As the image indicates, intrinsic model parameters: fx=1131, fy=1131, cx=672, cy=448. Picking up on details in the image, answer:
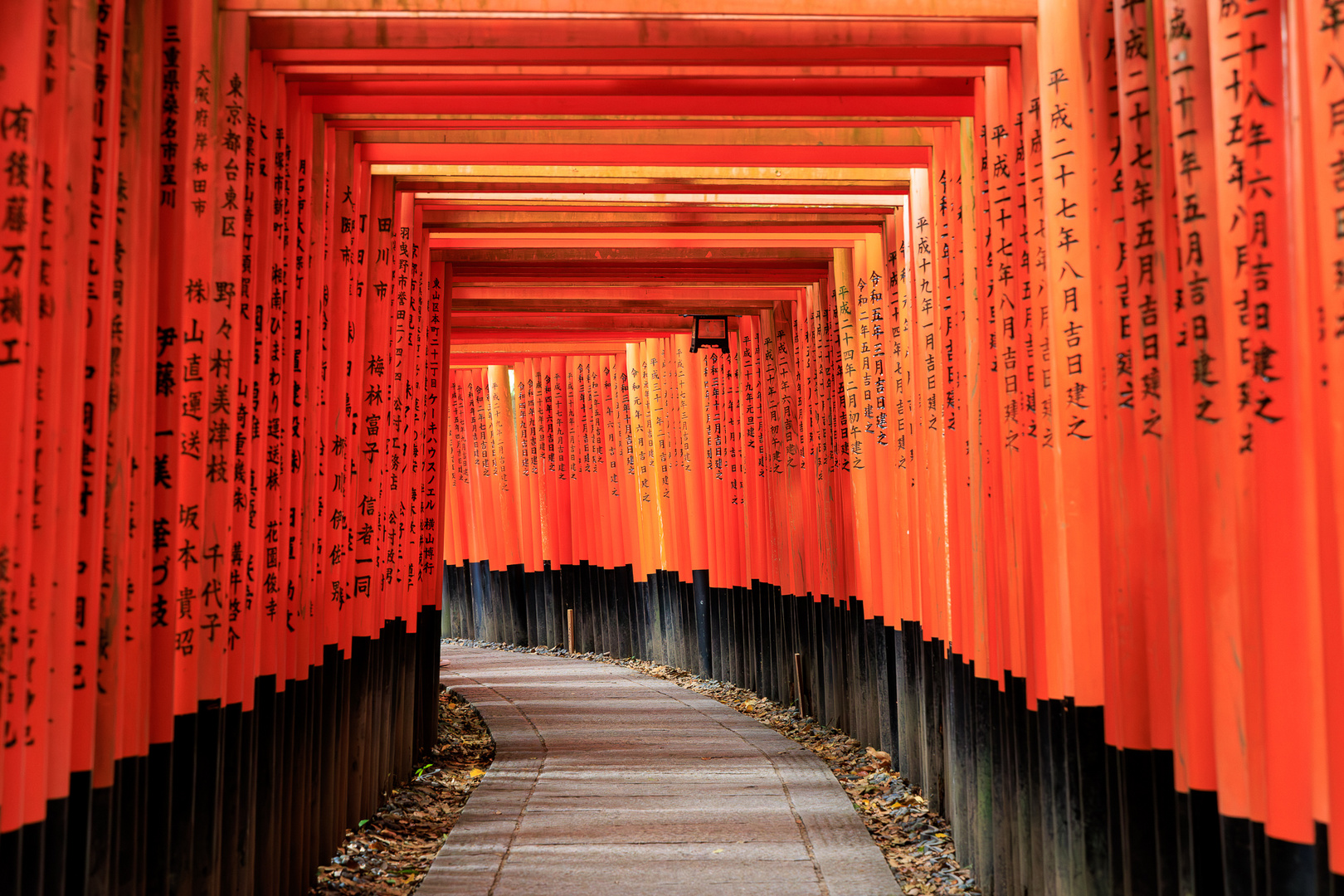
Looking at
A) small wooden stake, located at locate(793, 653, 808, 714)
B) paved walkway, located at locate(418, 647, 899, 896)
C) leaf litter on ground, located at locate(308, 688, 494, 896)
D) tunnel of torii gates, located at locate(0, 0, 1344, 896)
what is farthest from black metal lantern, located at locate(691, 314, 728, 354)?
leaf litter on ground, located at locate(308, 688, 494, 896)

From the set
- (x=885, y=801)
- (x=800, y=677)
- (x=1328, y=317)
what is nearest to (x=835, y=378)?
(x=800, y=677)

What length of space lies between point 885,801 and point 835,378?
9.70 ft

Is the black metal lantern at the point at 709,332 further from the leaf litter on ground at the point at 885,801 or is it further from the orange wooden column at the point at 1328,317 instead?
the orange wooden column at the point at 1328,317

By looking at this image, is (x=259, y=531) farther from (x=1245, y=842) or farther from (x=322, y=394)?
(x=1245, y=842)

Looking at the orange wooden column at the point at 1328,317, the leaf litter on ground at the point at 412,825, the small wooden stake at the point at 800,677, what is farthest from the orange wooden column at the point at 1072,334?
the small wooden stake at the point at 800,677

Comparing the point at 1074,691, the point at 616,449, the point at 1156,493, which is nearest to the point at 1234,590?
the point at 1156,493

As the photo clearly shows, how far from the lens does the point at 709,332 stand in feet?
30.2

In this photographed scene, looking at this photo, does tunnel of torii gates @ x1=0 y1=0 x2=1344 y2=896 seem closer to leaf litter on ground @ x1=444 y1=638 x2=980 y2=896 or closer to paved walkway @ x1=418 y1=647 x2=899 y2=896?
leaf litter on ground @ x1=444 y1=638 x2=980 y2=896

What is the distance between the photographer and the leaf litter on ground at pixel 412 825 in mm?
4883

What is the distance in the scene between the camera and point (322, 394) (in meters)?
5.10

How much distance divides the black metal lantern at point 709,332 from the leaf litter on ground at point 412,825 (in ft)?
11.3

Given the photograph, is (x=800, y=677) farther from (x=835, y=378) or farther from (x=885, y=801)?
(x=885, y=801)

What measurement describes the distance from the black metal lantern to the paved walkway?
9.67ft

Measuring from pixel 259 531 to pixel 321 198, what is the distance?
1.61 meters
